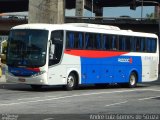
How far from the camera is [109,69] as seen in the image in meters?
29.0

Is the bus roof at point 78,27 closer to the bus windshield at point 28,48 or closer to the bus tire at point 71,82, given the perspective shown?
the bus windshield at point 28,48

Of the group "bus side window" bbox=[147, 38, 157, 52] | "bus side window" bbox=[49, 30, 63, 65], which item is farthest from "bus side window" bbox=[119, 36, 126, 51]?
"bus side window" bbox=[49, 30, 63, 65]

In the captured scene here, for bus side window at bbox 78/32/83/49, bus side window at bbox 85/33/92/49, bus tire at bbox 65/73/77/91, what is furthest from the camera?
bus side window at bbox 85/33/92/49

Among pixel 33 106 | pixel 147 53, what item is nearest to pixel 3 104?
pixel 33 106

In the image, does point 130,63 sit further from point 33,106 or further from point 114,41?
point 33,106

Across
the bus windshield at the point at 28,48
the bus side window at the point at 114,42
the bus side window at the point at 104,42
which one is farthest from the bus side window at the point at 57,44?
the bus side window at the point at 114,42

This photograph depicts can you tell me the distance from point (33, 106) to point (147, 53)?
52.9 ft

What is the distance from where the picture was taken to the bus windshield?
24.7 m

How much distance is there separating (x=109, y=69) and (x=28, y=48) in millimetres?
5721

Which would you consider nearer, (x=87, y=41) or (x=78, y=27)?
(x=78, y=27)

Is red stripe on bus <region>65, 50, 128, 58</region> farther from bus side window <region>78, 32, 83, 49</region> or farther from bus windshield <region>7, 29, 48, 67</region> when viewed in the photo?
bus windshield <region>7, 29, 48, 67</region>

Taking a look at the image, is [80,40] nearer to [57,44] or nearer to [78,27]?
[78,27]

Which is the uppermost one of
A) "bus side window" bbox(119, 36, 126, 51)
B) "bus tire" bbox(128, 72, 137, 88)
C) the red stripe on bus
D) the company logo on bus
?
"bus side window" bbox(119, 36, 126, 51)

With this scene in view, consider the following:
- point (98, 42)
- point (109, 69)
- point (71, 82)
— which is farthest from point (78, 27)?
point (109, 69)
